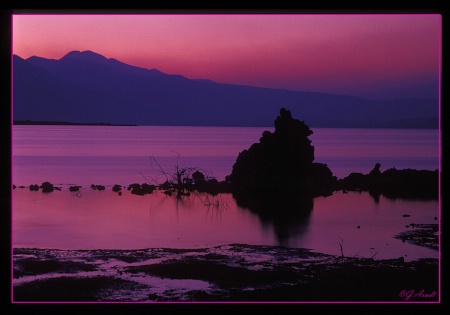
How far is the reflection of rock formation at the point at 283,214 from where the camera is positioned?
6.47 metres

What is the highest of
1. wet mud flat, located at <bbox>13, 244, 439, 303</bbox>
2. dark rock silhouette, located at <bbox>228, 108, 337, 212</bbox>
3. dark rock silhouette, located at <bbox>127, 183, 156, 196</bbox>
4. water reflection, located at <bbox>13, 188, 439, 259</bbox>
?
dark rock silhouette, located at <bbox>228, 108, 337, 212</bbox>

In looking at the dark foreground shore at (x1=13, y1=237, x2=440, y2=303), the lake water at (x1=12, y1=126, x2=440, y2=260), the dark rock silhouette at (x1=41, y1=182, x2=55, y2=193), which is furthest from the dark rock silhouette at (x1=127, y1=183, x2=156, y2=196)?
the dark foreground shore at (x1=13, y1=237, x2=440, y2=303)

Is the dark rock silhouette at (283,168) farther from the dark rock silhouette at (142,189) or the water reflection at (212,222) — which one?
the dark rock silhouette at (142,189)

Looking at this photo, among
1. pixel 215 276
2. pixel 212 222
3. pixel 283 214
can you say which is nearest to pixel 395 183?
pixel 283 214

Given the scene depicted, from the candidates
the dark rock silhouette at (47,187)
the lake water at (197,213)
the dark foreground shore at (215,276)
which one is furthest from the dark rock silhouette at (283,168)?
the dark foreground shore at (215,276)

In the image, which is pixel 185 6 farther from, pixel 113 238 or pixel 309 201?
pixel 309 201

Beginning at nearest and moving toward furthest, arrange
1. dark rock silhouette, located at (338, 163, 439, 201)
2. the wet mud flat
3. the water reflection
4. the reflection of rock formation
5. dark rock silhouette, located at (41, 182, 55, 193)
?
the wet mud flat, the water reflection, the reflection of rock formation, dark rock silhouette, located at (338, 163, 439, 201), dark rock silhouette, located at (41, 182, 55, 193)

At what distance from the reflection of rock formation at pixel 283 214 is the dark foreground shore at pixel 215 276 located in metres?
0.77

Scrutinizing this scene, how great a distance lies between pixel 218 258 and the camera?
17.5 feet

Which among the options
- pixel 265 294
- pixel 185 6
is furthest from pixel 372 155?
pixel 185 6

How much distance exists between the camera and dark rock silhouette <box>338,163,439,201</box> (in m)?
8.38

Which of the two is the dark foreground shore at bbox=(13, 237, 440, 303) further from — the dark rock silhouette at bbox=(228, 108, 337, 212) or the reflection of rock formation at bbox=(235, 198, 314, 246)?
the dark rock silhouette at bbox=(228, 108, 337, 212)

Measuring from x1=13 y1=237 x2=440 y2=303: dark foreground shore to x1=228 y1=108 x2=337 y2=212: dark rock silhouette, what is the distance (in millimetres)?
2812

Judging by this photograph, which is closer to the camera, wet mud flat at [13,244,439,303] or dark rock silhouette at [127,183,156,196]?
wet mud flat at [13,244,439,303]
